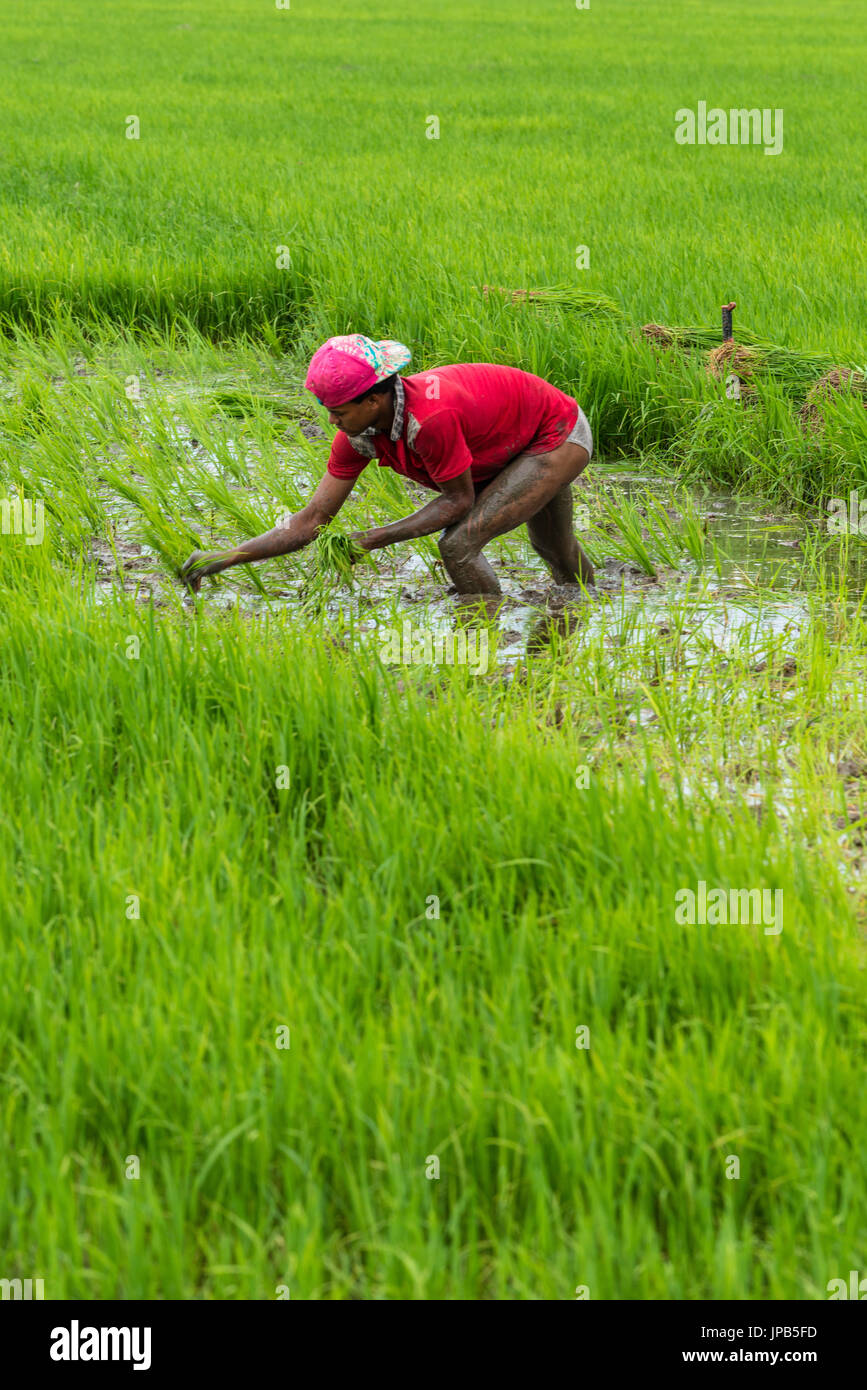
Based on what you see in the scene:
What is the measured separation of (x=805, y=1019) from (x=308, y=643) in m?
1.67

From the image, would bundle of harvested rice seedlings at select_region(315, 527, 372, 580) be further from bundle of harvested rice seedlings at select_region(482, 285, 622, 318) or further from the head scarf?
bundle of harvested rice seedlings at select_region(482, 285, 622, 318)

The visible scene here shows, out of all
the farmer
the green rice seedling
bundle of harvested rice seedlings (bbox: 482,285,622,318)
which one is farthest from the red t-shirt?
bundle of harvested rice seedlings (bbox: 482,285,622,318)

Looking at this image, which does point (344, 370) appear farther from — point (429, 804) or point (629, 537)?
point (629, 537)

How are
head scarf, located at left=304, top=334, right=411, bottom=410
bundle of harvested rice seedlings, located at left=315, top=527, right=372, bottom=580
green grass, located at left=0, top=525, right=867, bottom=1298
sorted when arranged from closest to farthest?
green grass, located at left=0, top=525, right=867, bottom=1298
head scarf, located at left=304, top=334, right=411, bottom=410
bundle of harvested rice seedlings, located at left=315, top=527, right=372, bottom=580

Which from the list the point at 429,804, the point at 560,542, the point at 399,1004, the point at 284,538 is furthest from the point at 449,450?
the point at 399,1004

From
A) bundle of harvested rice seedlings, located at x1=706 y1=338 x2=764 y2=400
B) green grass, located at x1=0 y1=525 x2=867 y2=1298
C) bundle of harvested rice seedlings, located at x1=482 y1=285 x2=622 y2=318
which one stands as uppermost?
bundle of harvested rice seedlings, located at x1=482 y1=285 x2=622 y2=318

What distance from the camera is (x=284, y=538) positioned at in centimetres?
340

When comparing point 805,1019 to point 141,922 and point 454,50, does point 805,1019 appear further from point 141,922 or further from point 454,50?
point 454,50

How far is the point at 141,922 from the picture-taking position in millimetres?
2008

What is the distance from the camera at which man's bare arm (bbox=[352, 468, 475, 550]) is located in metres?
3.36

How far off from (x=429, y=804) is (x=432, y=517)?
1187 millimetres

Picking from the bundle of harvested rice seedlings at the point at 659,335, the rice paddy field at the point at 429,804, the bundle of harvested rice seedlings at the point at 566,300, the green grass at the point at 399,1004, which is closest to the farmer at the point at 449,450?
the rice paddy field at the point at 429,804

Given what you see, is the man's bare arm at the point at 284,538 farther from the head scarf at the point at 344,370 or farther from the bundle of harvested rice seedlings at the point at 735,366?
the bundle of harvested rice seedlings at the point at 735,366

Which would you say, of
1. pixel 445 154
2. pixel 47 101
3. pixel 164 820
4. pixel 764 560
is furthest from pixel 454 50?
pixel 164 820
